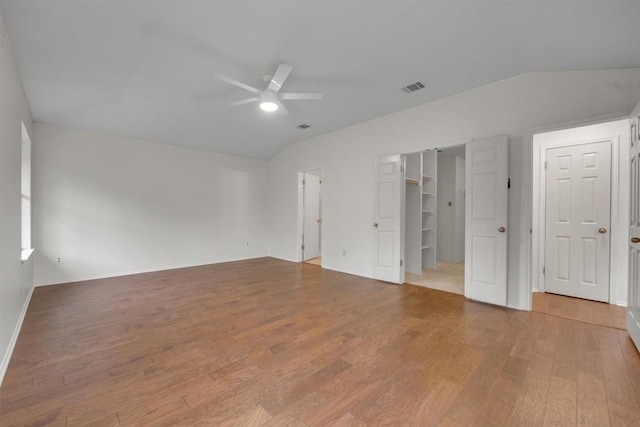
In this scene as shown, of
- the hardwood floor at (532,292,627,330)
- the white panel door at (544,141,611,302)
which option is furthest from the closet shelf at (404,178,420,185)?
the hardwood floor at (532,292,627,330)

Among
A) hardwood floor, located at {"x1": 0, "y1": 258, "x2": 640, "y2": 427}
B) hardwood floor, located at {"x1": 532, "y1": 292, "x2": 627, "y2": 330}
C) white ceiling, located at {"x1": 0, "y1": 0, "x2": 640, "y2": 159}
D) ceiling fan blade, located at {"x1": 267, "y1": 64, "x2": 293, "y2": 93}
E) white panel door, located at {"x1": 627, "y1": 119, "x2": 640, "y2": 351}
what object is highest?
white ceiling, located at {"x1": 0, "y1": 0, "x2": 640, "y2": 159}

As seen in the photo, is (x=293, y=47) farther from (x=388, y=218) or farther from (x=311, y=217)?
(x=311, y=217)

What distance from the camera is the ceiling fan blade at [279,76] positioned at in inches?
101

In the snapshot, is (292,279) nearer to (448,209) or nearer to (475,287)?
(475,287)

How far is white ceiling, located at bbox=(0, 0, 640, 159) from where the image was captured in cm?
215

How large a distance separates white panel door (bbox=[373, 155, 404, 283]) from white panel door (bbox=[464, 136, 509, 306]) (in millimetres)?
1026

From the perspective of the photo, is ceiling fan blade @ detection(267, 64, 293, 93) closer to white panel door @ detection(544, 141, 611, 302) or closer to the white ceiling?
the white ceiling

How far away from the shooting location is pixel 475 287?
347 cm

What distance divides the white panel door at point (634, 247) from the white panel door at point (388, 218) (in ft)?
7.98

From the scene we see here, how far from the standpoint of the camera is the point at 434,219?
573cm

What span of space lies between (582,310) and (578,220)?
4.02 feet

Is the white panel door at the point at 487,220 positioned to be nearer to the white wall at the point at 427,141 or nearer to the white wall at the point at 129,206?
the white wall at the point at 427,141

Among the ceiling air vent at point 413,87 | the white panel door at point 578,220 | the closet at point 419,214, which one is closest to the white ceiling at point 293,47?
the ceiling air vent at point 413,87

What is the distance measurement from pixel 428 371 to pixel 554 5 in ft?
9.78
